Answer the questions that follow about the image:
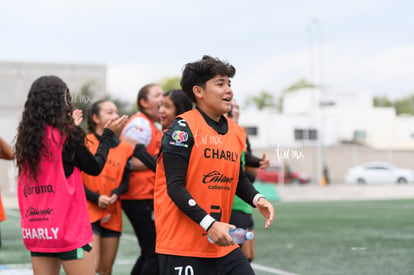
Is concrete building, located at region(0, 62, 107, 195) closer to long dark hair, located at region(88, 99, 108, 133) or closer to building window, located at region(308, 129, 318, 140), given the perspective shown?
building window, located at region(308, 129, 318, 140)

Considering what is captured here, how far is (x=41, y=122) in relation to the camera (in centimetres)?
410

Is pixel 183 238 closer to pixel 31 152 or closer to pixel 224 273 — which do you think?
pixel 224 273

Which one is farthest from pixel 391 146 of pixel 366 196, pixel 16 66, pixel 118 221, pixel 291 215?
pixel 118 221

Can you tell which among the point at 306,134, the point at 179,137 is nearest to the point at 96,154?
the point at 179,137

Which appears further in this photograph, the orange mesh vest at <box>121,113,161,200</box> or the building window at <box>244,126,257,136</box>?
the building window at <box>244,126,257,136</box>

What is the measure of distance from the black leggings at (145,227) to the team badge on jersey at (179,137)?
2275mm

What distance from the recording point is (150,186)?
584 centimetres

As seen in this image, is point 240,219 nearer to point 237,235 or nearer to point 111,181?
point 111,181

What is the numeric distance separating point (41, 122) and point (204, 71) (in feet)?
3.80

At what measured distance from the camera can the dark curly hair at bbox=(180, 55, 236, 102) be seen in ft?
12.5

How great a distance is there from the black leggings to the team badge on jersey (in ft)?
7.46

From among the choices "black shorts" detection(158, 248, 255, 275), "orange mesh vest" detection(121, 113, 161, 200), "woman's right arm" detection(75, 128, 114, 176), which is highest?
"woman's right arm" detection(75, 128, 114, 176)

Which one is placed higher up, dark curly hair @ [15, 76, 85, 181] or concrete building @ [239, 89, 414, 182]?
dark curly hair @ [15, 76, 85, 181]

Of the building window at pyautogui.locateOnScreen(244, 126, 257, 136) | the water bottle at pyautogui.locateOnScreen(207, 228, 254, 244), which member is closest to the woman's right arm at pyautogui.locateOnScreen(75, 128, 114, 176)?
the water bottle at pyautogui.locateOnScreen(207, 228, 254, 244)
